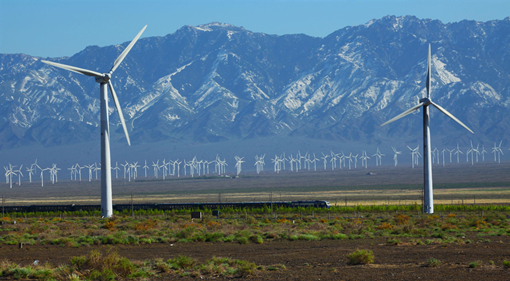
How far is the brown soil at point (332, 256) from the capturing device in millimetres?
25391

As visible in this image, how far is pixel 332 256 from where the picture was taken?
103ft

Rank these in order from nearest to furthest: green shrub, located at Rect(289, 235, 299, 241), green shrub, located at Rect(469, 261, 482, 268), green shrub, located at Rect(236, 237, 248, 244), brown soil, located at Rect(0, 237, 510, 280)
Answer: brown soil, located at Rect(0, 237, 510, 280) < green shrub, located at Rect(469, 261, 482, 268) < green shrub, located at Rect(236, 237, 248, 244) < green shrub, located at Rect(289, 235, 299, 241)

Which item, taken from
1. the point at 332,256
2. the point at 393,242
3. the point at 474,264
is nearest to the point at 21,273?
the point at 332,256

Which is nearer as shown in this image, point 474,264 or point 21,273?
point 21,273

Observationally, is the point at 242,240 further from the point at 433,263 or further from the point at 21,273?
Result: the point at 21,273

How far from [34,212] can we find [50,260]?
1851 inches

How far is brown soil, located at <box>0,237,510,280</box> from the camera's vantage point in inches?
1000

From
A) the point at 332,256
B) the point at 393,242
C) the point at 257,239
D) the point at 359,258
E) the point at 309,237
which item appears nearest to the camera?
the point at 359,258

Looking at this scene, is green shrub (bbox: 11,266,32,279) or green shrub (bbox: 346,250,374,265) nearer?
green shrub (bbox: 11,266,32,279)

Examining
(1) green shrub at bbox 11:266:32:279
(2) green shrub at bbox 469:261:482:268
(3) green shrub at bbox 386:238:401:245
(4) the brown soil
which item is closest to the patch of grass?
(2) green shrub at bbox 469:261:482:268

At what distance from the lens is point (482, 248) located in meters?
33.0

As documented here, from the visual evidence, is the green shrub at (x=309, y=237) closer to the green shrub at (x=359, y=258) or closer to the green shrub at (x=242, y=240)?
the green shrub at (x=242, y=240)

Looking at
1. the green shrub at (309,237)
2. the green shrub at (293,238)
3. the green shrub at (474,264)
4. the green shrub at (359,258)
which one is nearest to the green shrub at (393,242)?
the green shrub at (309,237)

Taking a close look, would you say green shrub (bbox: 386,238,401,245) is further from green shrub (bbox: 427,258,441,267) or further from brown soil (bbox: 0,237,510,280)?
green shrub (bbox: 427,258,441,267)
